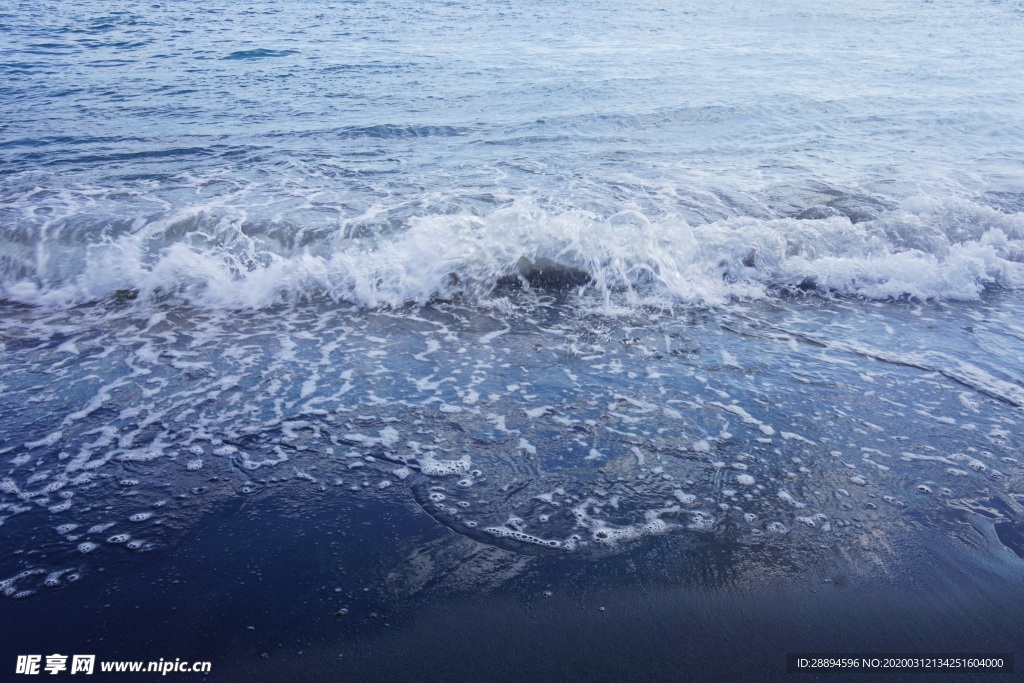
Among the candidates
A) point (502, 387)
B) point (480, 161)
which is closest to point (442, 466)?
point (502, 387)

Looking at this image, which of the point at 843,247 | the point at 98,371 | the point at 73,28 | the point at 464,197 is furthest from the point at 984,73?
the point at 73,28

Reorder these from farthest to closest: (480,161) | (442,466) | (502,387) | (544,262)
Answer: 1. (480,161)
2. (544,262)
3. (502,387)
4. (442,466)

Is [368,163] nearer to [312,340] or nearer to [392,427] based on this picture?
[312,340]

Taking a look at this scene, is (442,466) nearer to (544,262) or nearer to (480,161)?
(544,262)

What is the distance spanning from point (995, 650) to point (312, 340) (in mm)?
4071

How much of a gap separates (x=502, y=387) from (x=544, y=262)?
2062 mm

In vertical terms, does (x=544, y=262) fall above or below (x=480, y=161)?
below

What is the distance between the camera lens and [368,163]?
8.44 m

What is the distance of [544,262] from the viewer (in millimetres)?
5988

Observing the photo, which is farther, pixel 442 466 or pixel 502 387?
pixel 502 387

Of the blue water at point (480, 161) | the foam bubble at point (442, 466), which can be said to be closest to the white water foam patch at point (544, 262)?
the blue water at point (480, 161)

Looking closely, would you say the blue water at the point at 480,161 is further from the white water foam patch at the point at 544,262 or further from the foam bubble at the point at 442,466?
the foam bubble at the point at 442,466

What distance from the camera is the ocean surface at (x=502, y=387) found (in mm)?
2555

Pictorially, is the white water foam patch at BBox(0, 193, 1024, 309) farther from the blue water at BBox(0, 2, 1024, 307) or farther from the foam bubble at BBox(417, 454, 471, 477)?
the foam bubble at BBox(417, 454, 471, 477)
